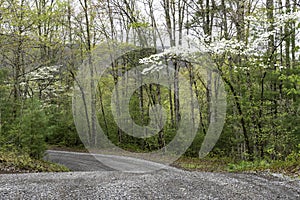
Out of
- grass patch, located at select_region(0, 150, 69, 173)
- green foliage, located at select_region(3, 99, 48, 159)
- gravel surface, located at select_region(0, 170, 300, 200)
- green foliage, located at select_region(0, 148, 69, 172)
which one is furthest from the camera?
green foliage, located at select_region(3, 99, 48, 159)

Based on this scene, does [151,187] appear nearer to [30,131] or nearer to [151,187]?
[151,187]

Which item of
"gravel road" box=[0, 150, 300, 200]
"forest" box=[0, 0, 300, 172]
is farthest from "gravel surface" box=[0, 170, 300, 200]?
"forest" box=[0, 0, 300, 172]

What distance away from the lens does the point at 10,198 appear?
5.92 m

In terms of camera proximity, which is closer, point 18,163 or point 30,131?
point 18,163

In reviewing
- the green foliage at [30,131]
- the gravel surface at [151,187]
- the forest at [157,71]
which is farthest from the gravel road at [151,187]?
the green foliage at [30,131]

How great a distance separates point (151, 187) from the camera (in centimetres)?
672

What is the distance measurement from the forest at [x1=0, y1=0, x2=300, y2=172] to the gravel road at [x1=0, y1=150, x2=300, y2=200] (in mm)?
2405

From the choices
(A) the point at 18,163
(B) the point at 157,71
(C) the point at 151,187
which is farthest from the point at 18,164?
(B) the point at 157,71

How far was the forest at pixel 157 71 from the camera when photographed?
10930mm

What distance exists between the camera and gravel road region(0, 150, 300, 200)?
237 inches

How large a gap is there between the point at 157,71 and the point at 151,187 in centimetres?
990

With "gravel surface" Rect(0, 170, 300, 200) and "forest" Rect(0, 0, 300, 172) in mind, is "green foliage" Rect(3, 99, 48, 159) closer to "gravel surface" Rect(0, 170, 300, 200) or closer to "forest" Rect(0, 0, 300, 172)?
"forest" Rect(0, 0, 300, 172)

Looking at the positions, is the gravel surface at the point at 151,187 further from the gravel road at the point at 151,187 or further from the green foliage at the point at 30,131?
the green foliage at the point at 30,131

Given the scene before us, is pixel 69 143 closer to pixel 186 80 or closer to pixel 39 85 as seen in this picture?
pixel 39 85
